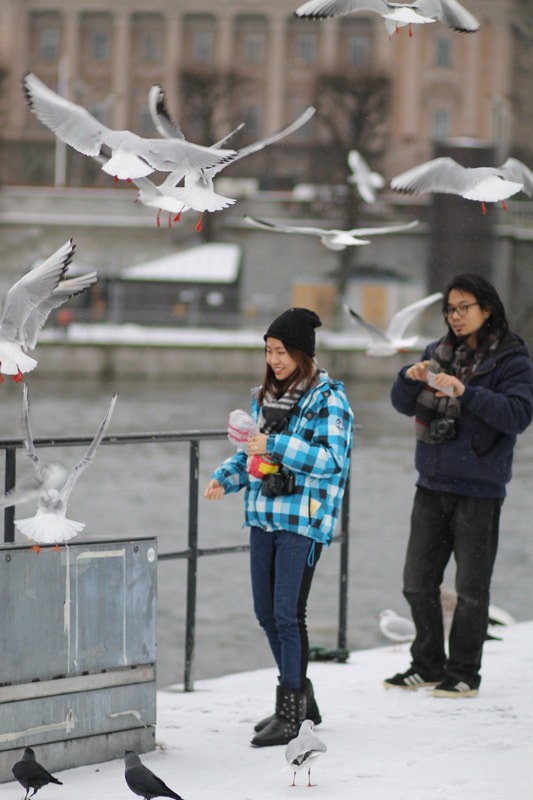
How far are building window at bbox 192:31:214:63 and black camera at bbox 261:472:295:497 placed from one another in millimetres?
71192

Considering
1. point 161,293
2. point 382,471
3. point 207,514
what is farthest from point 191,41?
point 207,514

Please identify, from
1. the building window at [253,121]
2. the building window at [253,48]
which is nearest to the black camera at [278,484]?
the building window at [253,121]

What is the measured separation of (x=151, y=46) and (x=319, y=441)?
7214 cm

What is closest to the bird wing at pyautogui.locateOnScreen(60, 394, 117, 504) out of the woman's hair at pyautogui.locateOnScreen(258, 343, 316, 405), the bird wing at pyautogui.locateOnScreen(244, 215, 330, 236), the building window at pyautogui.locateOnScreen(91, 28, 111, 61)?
the woman's hair at pyautogui.locateOnScreen(258, 343, 316, 405)

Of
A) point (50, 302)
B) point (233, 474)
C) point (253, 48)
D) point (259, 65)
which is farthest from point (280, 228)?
point (253, 48)

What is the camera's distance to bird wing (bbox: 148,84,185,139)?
159 inches

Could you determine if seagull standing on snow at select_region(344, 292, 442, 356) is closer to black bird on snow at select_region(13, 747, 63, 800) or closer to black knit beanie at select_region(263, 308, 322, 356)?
black knit beanie at select_region(263, 308, 322, 356)

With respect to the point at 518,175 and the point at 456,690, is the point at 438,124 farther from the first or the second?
the point at 456,690

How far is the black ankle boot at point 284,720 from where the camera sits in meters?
3.97

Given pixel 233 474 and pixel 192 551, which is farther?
pixel 192 551

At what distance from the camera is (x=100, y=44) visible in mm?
73750

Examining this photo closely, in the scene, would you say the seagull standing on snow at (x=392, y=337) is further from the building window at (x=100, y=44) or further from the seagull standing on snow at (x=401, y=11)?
the building window at (x=100, y=44)

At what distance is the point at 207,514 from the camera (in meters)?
17.5

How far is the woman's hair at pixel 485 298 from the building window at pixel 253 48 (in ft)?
229
